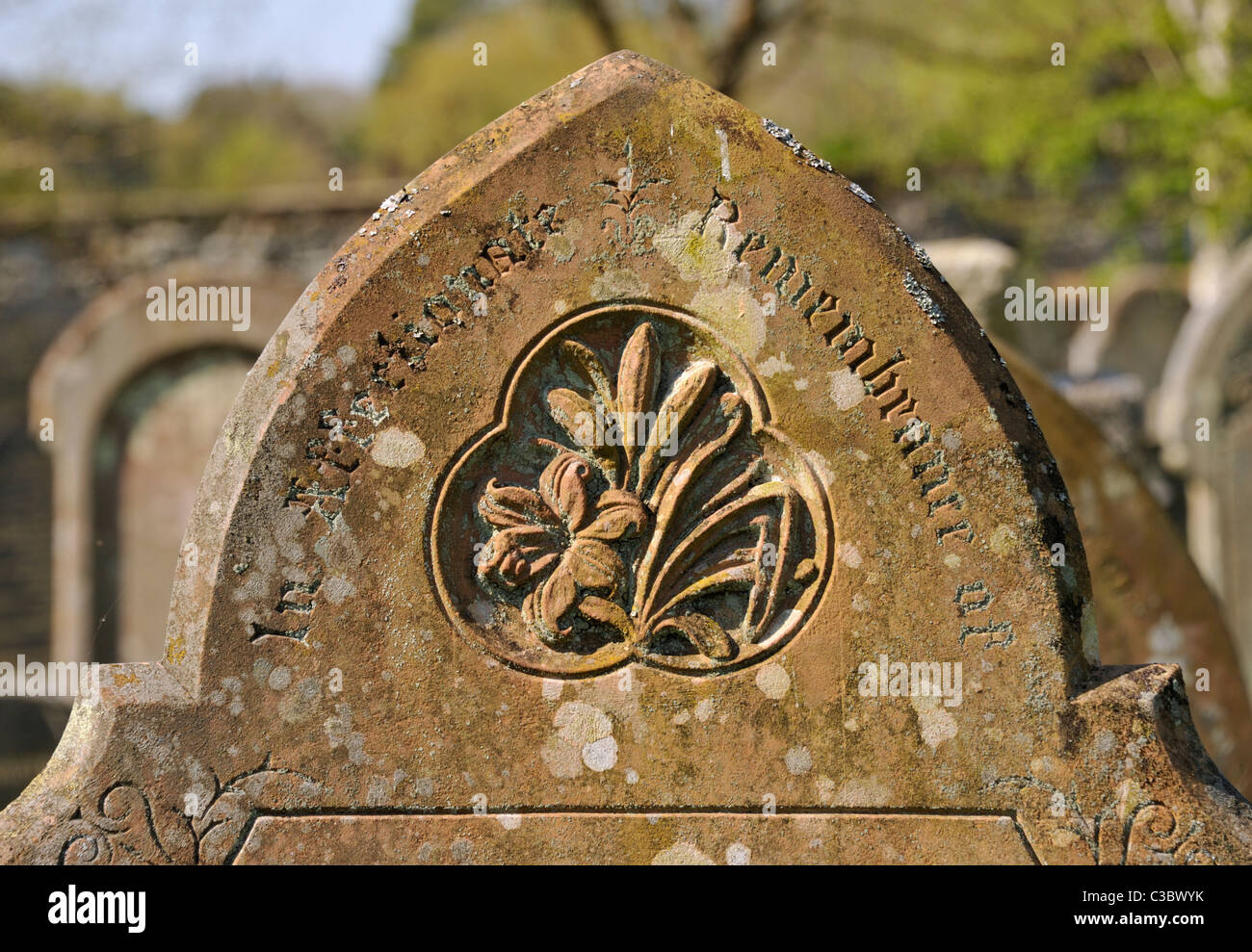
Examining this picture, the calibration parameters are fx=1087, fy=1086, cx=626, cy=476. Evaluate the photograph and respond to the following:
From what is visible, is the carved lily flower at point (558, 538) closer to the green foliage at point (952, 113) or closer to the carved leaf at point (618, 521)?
the carved leaf at point (618, 521)

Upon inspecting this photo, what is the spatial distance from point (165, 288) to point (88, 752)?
493 centimetres

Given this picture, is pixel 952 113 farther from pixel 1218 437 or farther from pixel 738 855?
pixel 738 855

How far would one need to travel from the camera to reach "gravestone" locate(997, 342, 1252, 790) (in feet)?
11.6

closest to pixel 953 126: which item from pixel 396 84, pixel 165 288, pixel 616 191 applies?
pixel 165 288

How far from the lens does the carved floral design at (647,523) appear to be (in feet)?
7.09

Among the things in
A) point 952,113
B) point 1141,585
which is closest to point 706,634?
point 1141,585

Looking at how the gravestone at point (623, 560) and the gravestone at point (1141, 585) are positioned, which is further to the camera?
the gravestone at point (1141, 585)

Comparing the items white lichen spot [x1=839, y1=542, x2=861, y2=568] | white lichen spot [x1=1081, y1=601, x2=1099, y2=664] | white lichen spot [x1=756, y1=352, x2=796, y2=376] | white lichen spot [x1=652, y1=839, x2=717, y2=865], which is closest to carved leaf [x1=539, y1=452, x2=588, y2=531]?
white lichen spot [x1=756, y1=352, x2=796, y2=376]

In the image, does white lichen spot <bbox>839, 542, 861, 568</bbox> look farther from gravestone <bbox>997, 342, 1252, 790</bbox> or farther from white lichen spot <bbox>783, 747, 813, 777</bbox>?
gravestone <bbox>997, 342, 1252, 790</bbox>

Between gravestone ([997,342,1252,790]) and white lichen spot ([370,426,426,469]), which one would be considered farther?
gravestone ([997,342,1252,790])

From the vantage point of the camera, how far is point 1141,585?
3561 millimetres

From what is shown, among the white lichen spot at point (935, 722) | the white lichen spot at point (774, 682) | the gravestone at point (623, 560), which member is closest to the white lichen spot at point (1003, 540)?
the gravestone at point (623, 560)

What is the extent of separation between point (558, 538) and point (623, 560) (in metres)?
0.14

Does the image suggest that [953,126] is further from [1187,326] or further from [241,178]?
[241,178]
